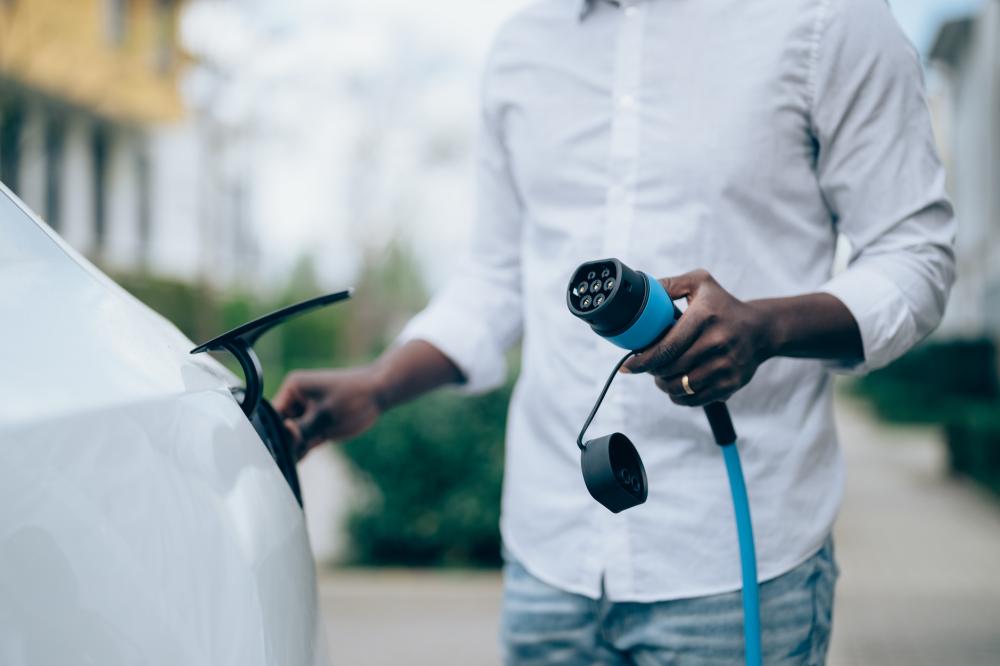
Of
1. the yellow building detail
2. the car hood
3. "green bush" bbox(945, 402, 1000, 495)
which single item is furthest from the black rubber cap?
the yellow building detail

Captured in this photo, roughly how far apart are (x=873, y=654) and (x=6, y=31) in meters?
9.19

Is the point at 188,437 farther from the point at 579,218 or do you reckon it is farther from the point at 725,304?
the point at 579,218

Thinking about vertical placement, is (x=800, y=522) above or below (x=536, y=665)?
above

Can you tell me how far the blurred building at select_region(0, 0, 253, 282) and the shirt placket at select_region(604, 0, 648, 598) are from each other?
35.0 ft

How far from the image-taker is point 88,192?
18.2 m

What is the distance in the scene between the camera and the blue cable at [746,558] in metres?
1.49

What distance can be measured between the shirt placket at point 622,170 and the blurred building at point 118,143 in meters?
10.7

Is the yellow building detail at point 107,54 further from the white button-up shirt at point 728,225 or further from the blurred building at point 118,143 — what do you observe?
the white button-up shirt at point 728,225

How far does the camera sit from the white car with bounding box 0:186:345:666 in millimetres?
937

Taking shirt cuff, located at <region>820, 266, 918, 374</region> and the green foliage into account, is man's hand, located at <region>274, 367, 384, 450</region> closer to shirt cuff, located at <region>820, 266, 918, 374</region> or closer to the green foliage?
shirt cuff, located at <region>820, 266, 918, 374</region>

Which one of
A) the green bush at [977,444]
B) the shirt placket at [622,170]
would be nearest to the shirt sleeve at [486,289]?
the shirt placket at [622,170]

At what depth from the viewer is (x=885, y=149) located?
1.58 meters

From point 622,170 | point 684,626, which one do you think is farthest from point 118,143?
point 684,626

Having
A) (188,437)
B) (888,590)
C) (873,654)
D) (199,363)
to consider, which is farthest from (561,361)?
(888,590)
